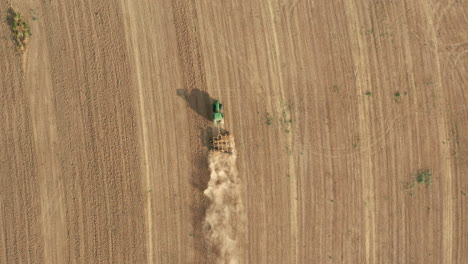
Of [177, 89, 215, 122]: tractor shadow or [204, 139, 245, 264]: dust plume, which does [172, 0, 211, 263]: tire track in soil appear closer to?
[177, 89, 215, 122]: tractor shadow

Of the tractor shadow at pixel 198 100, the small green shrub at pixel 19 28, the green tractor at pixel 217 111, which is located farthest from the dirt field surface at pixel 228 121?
the green tractor at pixel 217 111

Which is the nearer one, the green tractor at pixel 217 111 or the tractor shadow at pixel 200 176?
the green tractor at pixel 217 111

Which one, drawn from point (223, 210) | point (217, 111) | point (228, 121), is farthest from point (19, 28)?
point (223, 210)

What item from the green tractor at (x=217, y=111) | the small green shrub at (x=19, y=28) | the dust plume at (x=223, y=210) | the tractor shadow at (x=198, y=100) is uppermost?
the small green shrub at (x=19, y=28)

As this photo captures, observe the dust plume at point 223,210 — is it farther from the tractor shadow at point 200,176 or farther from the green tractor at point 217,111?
the green tractor at point 217,111

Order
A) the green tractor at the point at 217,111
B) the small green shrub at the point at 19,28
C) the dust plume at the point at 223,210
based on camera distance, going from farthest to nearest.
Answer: the dust plume at the point at 223,210
the small green shrub at the point at 19,28
the green tractor at the point at 217,111

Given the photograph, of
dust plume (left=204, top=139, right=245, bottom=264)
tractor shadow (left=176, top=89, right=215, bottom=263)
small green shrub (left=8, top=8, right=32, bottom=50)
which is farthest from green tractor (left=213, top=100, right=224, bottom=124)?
small green shrub (left=8, top=8, right=32, bottom=50)

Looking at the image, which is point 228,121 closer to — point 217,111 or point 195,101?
point 217,111
